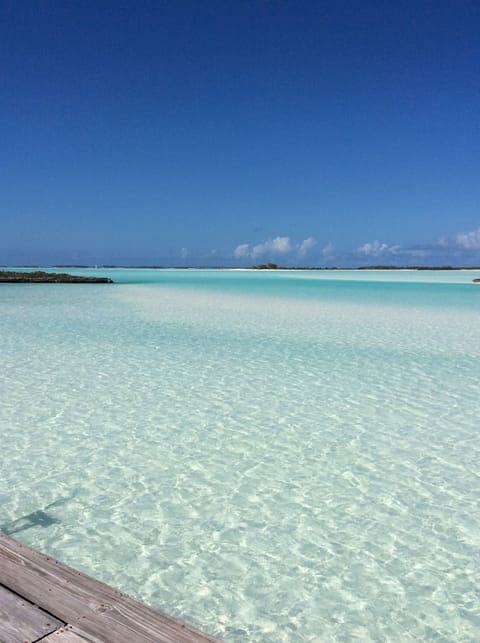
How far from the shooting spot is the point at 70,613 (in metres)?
1.87

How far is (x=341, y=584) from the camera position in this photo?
272 cm

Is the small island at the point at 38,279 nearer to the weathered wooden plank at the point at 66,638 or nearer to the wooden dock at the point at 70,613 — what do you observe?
the wooden dock at the point at 70,613

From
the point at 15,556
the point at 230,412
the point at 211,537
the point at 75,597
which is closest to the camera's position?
the point at 75,597

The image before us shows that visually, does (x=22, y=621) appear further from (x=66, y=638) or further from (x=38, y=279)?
(x=38, y=279)

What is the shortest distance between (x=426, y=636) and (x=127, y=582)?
1502 mm

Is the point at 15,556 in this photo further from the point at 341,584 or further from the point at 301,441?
the point at 301,441

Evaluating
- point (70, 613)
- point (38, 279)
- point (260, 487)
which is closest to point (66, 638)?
point (70, 613)

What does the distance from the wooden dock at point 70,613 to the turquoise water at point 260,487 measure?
615 millimetres

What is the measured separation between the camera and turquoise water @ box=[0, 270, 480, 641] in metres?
2.60

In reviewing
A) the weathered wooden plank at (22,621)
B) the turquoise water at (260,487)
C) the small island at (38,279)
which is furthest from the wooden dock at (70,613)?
the small island at (38,279)

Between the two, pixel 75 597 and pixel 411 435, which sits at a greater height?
pixel 75 597

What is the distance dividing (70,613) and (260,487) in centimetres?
209

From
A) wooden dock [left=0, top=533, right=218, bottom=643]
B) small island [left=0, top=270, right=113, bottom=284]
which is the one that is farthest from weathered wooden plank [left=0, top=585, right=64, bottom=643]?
small island [left=0, top=270, right=113, bottom=284]

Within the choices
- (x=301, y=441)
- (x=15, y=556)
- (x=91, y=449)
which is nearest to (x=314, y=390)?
(x=301, y=441)
